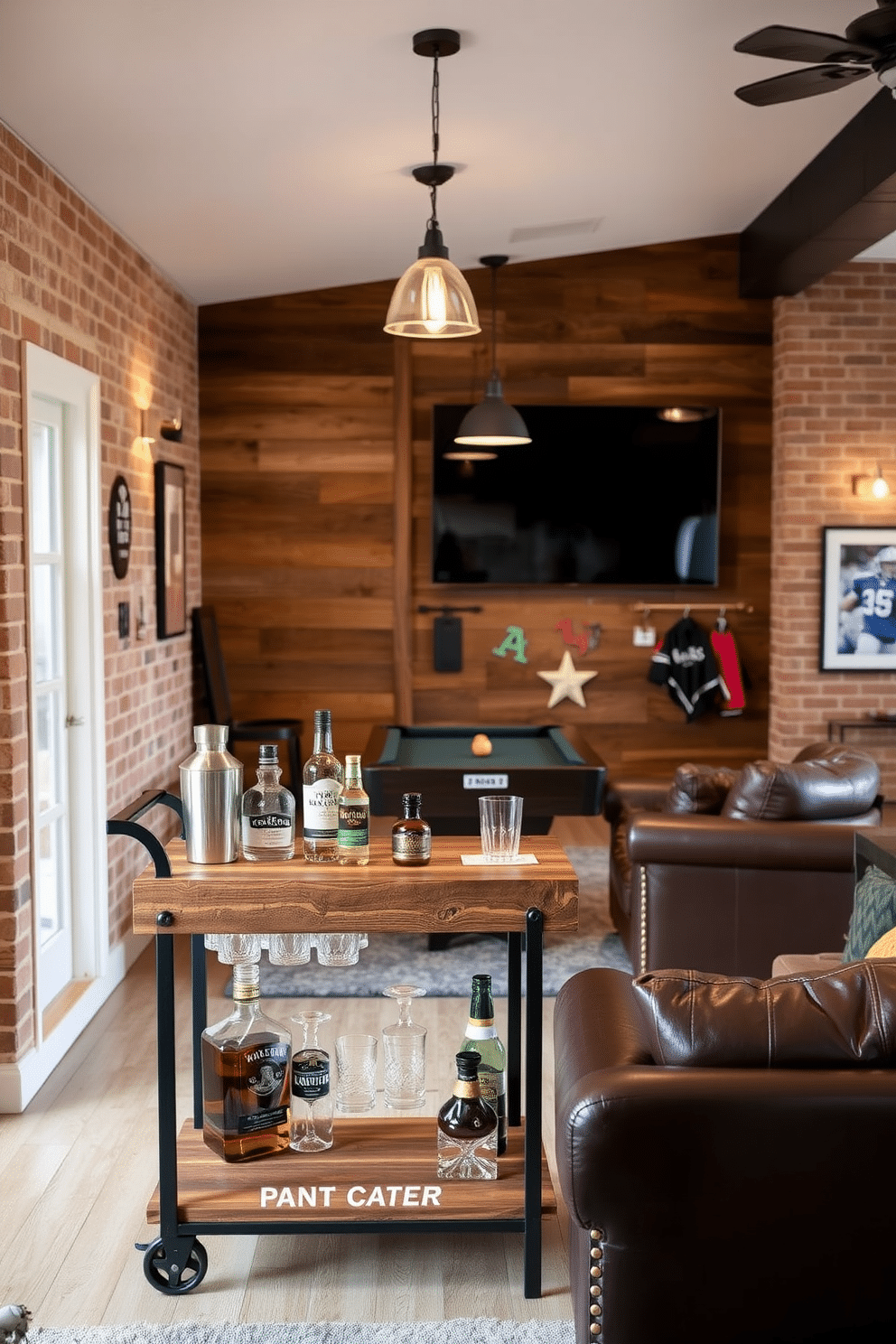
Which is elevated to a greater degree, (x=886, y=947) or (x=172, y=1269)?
(x=886, y=947)

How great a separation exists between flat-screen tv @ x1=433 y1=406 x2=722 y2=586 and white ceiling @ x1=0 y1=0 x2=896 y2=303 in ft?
3.87

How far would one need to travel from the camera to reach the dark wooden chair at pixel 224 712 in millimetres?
6707

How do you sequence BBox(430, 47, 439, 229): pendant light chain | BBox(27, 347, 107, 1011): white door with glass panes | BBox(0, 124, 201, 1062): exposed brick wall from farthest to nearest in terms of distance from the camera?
BBox(27, 347, 107, 1011): white door with glass panes < BBox(430, 47, 439, 229): pendant light chain < BBox(0, 124, 201, 1062): exposed brick wall

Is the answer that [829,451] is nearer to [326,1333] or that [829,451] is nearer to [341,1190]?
[341,1190]

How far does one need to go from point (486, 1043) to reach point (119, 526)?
294cm

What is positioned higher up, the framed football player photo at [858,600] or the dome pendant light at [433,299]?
the dome pendant light at [433,299]

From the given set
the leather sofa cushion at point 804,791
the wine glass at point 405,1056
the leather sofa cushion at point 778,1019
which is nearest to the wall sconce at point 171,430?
the leather sofa cushion at point 804,791

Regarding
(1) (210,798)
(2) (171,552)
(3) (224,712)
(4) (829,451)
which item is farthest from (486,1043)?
(4) (829,451)

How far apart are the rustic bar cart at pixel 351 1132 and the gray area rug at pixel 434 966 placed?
5.86 ft

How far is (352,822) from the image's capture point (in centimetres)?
263

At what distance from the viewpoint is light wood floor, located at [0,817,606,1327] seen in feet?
8.71

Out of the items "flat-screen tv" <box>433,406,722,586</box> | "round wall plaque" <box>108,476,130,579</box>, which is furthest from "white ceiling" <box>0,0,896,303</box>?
"flat-screen tv" <box>433,406,722,586</box>

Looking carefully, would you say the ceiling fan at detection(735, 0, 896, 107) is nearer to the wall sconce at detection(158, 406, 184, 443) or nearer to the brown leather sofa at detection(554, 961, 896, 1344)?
the brown leather sofa at detection(554, 961, 896, 1344)

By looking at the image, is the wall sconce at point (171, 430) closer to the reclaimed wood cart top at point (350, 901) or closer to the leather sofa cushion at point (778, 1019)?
the reclaimed wood cart top at point (350, 901)
